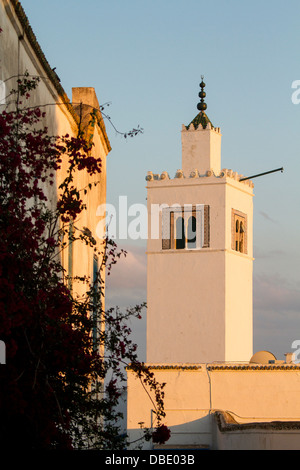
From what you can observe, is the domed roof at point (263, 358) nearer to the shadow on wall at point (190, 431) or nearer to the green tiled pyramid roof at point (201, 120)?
the shadow on wall at point (190, 431)

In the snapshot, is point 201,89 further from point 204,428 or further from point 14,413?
point 14,413

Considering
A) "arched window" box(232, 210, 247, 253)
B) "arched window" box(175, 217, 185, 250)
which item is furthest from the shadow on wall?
"arched window" box(232, 210, 247, 253)

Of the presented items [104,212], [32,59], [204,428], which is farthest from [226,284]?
[32,59]

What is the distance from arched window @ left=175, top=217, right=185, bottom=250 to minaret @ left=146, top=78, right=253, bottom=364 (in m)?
0.05

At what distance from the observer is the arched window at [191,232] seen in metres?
43.8

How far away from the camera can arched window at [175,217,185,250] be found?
4397 centimetres

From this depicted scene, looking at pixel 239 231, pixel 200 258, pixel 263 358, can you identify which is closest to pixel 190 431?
pixel 263 358

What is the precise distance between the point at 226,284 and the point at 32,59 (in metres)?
36.0

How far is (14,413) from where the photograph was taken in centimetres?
415

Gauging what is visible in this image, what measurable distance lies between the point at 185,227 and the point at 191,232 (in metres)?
0.37

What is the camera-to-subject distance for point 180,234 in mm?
44188

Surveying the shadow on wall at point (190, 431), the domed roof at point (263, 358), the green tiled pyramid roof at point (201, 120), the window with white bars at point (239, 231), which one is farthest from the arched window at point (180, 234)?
the shadow on wall at point (190, 431)

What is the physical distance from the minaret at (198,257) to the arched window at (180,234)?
0.15 feet

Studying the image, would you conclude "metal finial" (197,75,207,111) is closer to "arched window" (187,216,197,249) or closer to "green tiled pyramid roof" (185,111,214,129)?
"green tiled pyramid roof" (185,111,214,129)
